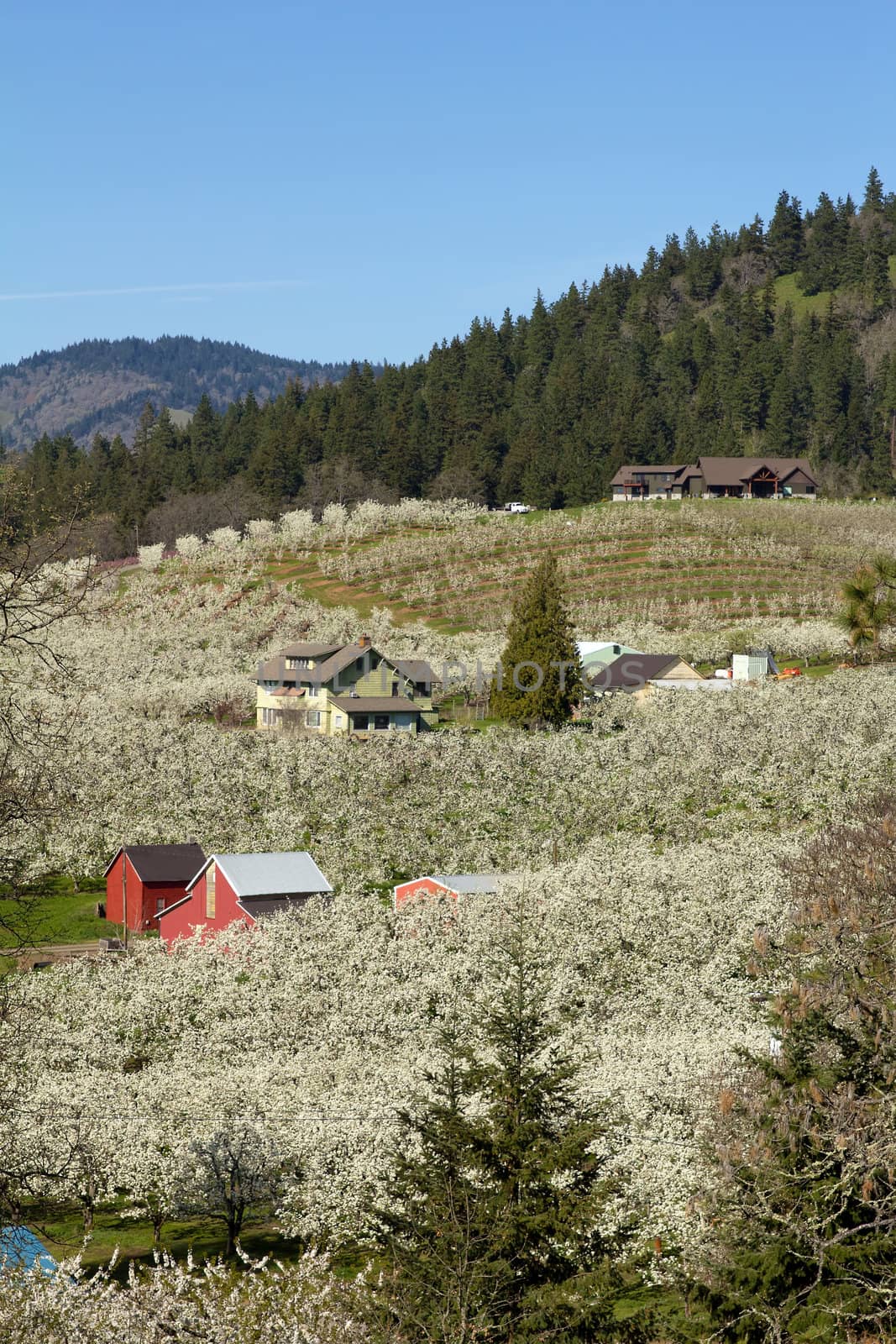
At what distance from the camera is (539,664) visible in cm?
5678

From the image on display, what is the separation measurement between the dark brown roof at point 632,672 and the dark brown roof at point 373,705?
9.74 m

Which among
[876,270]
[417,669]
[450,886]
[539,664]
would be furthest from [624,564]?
[876,270]

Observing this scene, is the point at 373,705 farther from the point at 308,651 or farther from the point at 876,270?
the point at 876,270

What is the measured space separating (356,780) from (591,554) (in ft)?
152

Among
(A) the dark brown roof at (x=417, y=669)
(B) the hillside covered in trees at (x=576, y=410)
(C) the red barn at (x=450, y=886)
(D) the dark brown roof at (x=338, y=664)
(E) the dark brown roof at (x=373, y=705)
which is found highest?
(B) the hillside covered in trees at (x=576, y=410)

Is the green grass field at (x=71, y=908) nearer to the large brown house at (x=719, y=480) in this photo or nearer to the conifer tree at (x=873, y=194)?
the large brown house at (x=719, y=480)

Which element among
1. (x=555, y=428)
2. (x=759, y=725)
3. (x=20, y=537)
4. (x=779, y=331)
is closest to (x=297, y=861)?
(x=759, y=725)

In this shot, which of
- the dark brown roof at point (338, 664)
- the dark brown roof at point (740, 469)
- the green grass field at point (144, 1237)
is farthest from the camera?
the dark brown roof at point (740, 469)

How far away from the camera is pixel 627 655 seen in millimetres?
67188

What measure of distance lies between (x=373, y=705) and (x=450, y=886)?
2425 centimetres

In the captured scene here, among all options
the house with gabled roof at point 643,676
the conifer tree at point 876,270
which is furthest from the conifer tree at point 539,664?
the conifer tree at point 876,270

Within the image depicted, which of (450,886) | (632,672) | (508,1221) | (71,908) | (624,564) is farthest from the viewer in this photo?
(624,564)

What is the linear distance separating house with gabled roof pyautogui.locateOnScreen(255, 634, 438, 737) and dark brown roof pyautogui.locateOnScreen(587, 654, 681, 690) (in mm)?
8119

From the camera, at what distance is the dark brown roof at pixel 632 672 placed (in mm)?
63531
